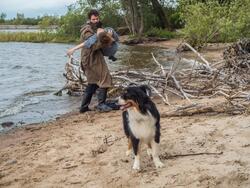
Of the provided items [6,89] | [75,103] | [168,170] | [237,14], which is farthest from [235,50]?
[168,170]

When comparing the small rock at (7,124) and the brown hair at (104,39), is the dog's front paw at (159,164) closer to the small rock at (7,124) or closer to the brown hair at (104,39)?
the brown hair at (104,39)

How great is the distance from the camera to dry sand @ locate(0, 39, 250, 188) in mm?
5777

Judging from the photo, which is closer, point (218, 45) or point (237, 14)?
point (237, 14)

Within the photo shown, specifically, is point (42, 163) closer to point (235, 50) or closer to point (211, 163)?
point (211, 163)

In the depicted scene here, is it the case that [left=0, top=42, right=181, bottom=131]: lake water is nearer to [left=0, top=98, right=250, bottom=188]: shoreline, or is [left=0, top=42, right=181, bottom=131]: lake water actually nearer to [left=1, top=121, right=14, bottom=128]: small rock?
[left=1, top=121, right=14, bottom=128]: small rock

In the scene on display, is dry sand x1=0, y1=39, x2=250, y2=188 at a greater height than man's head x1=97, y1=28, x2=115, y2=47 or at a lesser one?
lesser

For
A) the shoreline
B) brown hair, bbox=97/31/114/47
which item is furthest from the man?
the shoreline

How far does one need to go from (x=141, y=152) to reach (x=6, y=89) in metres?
12.2

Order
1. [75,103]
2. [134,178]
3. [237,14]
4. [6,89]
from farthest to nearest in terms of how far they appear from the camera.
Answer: [237,14] < [6,89] < [75,103] < [134,178]

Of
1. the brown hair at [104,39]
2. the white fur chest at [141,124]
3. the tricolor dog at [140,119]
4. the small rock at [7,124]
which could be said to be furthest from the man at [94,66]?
the white fur chest at [141,124]

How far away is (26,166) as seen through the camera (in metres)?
7.16

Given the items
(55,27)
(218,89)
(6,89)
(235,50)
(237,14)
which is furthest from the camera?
(55,27)

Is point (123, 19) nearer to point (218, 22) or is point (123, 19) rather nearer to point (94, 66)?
point (218, 22)

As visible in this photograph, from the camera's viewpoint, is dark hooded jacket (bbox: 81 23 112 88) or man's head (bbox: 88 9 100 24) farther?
dark hooded jacket (bbox: 81 23 112 88)
